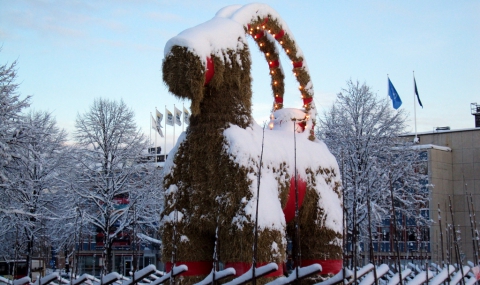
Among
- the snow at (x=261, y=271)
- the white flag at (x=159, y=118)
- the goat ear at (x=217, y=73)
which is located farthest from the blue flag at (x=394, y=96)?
the snow at (x=261, y=271)

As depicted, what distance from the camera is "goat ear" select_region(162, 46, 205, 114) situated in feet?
21.8

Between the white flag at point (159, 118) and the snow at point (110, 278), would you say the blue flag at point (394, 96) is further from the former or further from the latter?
the snow at point (110, 278)

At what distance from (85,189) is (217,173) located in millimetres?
14683

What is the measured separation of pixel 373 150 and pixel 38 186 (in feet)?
38.5

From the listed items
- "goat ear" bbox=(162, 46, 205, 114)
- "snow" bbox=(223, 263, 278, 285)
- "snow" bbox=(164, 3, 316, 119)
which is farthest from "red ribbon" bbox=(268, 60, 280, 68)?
"snow" bbox=(223, 263, 278, 285)

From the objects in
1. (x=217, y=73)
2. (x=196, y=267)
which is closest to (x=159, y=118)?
(x=217, y=73)

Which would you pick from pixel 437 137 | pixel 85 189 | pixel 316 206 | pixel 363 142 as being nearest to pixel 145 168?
pixel 85 189

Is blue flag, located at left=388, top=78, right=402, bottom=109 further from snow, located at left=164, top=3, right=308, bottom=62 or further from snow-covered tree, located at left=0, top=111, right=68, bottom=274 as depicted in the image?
snow, located at left=164, top=3, right=308, bottom=62

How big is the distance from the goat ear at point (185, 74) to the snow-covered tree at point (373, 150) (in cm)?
1177

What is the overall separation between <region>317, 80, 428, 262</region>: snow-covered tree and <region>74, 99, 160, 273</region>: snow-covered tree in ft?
22.1

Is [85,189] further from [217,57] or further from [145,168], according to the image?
[217,57]

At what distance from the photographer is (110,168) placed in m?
20.7

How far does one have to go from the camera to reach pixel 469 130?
3006cm

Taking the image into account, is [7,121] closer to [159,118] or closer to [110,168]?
[110,168]
